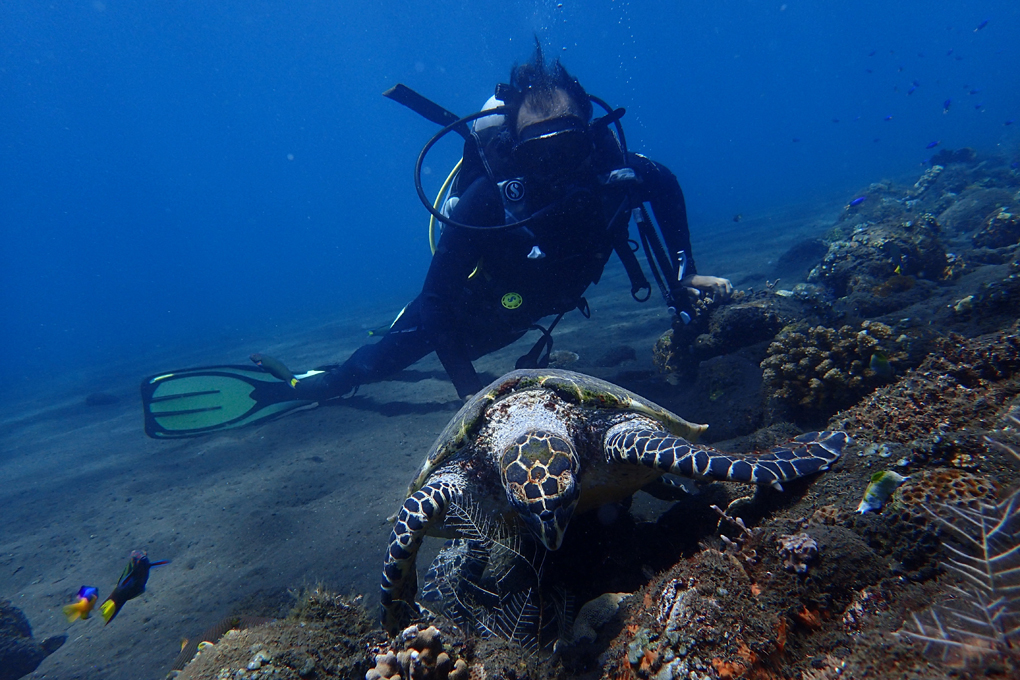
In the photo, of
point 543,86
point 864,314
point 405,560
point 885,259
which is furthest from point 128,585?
point 885,259

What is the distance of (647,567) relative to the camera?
7.67ft

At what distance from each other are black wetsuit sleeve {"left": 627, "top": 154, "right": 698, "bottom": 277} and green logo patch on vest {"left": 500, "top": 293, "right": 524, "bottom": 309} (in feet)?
8.01

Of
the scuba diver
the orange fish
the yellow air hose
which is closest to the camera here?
the orange fish

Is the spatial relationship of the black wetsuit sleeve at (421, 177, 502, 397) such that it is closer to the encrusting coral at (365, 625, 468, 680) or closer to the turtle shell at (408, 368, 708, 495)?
the turtle shell at (408, 368, 708, 495)

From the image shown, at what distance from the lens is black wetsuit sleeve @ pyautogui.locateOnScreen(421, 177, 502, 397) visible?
17.7ft

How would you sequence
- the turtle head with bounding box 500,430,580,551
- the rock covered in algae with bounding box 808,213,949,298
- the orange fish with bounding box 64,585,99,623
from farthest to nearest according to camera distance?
the rock covered in algae with bounding box 808,213,949,298 < the orange fish with bounding box 64,585,99,623 < the turtle head with bounding box 500,430,580,551

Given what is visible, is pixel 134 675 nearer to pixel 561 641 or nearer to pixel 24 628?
pixel 24 628

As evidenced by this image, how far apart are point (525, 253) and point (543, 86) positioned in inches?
86.9

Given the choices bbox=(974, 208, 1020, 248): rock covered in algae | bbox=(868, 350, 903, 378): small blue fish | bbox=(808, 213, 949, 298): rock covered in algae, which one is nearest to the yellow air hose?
bbox=(868, 350, 903, 378): small blue fish

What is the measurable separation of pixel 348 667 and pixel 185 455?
7939 mm

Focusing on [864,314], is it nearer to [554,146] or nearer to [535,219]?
[535,219]

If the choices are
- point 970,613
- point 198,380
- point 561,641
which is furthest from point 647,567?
point 198,380

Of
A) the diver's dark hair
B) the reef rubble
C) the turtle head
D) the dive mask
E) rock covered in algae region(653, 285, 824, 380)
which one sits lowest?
rock covered in algae region(653, 285, 824, 380)

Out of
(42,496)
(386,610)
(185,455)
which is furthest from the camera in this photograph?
(185,455)
